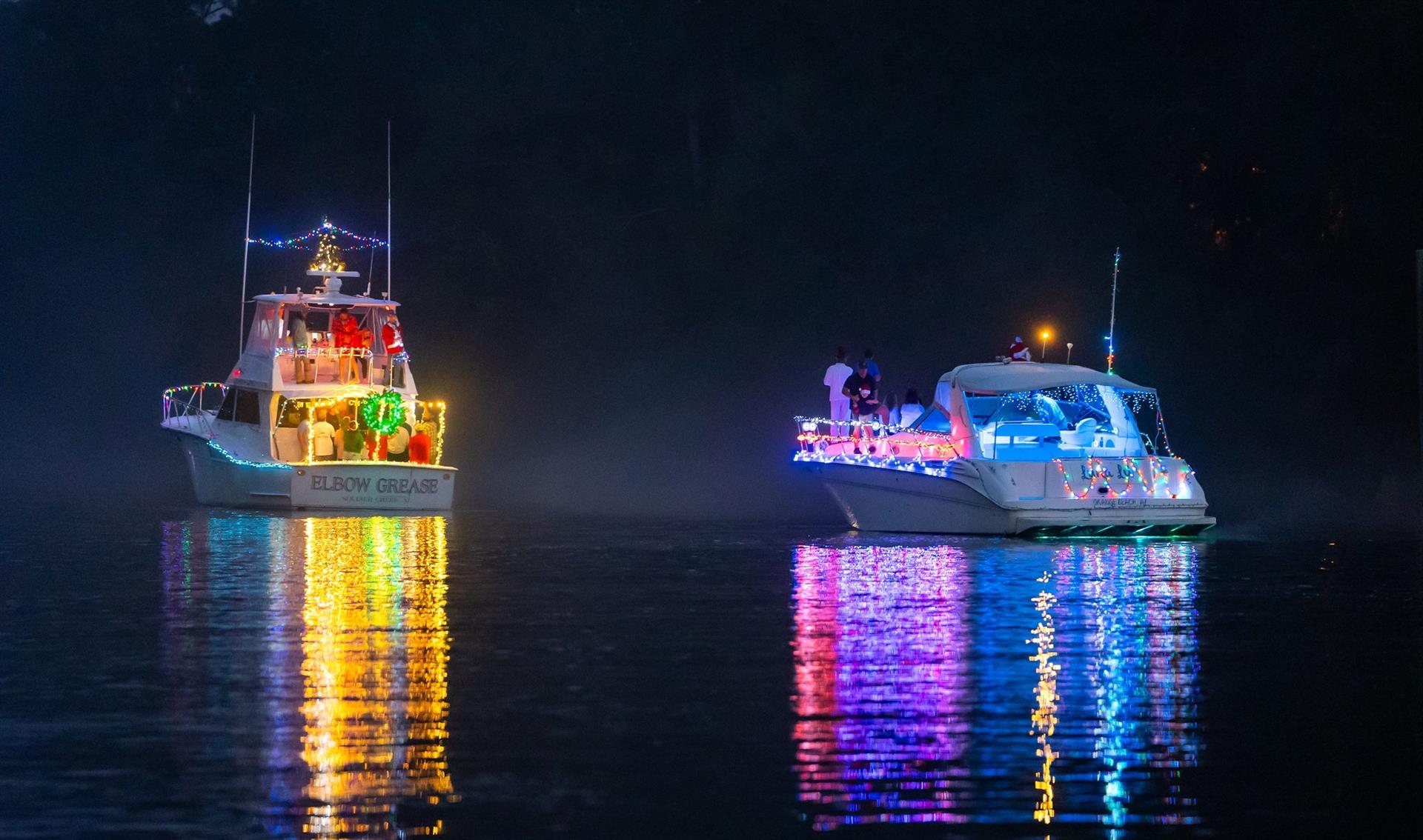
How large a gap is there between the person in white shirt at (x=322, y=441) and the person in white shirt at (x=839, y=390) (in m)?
8.88

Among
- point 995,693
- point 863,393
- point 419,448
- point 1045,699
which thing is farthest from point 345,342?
point 1045,699

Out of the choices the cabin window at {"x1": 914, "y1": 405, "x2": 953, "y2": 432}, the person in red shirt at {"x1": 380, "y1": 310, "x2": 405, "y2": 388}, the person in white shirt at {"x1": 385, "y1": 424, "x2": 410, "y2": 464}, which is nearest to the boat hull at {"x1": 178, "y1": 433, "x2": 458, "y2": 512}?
the person in white shirt at {"x1": 385, "y1": 424, "x2": 410, "y2": 464}

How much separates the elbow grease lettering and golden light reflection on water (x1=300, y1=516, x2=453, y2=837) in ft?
22.7

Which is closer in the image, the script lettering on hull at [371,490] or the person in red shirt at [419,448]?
the script lettering on hull at [371,490]

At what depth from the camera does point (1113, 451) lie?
27922 millimetres

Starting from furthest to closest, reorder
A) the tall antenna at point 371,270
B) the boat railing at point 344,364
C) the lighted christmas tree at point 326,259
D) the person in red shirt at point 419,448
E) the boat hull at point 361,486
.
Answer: the lighted christmas tree at point 326,259, the tall antenna at point 371,270, the boat railing at point 344,364, the person in red shirt at point 419,448, the boat hull at point 361,486

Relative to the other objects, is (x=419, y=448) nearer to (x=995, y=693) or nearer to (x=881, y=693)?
(x=881, y=693)

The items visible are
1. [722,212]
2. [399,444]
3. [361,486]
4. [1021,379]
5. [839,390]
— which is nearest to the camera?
[1021,379]

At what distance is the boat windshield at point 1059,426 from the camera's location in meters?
27.8

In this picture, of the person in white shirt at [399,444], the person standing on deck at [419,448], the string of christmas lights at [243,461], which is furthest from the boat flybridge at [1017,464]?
the string of christmas lights at [243,461]

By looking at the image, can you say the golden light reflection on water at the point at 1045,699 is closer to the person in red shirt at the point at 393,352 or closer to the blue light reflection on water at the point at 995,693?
the blue light reflection on water at the point at 995,693

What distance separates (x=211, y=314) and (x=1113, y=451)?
3920cm

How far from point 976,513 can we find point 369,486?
1085cm

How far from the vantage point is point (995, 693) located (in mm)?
14406
